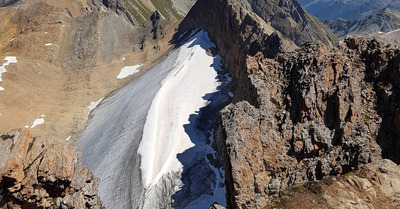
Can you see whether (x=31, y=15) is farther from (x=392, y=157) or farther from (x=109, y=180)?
(x=392, y=157)

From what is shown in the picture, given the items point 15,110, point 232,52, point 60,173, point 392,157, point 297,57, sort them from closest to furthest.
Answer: point 60,173 → point 392,157 → point 297,57 → point 15,110 → point 232,52

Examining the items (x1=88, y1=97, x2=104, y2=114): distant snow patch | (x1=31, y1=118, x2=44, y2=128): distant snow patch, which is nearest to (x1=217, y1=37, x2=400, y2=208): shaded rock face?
(x1=31, y1=118, x2=44, y2=128): distant snow patch

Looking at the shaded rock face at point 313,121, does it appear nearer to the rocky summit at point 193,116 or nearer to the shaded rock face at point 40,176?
the rocky summit at point 193,116

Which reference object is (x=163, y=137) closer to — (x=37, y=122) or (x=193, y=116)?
(x=193, y=116)

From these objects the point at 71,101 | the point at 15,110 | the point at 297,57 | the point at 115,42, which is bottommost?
the point at 15,110

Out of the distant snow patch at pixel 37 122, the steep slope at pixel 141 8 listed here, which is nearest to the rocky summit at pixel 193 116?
the distant snow patch at pixel 37 122

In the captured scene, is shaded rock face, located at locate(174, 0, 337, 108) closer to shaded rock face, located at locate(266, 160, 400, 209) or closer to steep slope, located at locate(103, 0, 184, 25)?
shaded rock face, located at locate(266, 160, 400, 209)

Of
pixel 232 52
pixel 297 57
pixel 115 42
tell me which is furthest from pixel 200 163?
pixel 115 42
